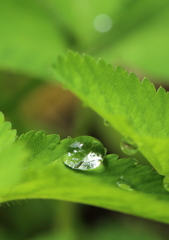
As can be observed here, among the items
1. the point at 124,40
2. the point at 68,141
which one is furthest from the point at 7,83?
the point at 68,141

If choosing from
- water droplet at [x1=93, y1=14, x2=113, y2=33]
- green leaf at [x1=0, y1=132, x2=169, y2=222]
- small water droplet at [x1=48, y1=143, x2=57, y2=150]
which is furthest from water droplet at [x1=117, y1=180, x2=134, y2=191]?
water droplet at [x1=93, y1=14, x2=113, y2=33]

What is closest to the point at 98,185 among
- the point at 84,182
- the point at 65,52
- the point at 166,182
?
the point at 84,182

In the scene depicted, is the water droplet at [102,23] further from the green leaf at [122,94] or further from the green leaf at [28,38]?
the green leaf at [122,94]

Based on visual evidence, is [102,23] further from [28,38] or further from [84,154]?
[84,154]

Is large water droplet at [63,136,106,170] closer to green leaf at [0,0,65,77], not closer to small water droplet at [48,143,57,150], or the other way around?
small water droplet at [48,143,57,150]

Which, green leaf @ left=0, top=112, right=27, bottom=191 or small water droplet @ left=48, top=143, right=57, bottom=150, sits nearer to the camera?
green leaf @ left=0, top=112, right=27, bottom=191

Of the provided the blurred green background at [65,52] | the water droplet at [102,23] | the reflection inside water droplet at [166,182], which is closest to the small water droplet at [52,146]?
the reflection inside water droplet at [166,182]
